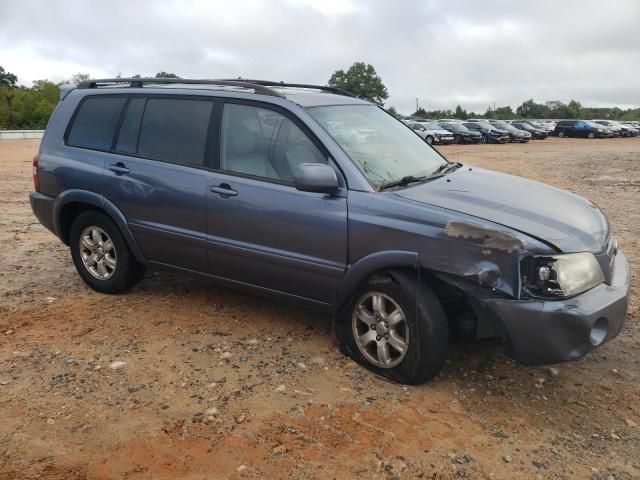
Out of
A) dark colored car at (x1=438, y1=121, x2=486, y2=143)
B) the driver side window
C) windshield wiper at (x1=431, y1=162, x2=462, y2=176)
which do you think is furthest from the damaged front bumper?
dark colored car at (x1=438, y1=121, x2=486, y2=143)

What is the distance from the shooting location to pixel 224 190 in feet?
14.0

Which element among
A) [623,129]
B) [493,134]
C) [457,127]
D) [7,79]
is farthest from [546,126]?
[7,79]

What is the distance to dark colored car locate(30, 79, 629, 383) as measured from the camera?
3.34 meters

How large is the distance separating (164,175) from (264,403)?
1986 millimetres

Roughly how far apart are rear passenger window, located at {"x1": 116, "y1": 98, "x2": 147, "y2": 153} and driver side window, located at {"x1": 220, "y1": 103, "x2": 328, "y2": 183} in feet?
2.97

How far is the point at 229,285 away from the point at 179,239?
1.71 feet

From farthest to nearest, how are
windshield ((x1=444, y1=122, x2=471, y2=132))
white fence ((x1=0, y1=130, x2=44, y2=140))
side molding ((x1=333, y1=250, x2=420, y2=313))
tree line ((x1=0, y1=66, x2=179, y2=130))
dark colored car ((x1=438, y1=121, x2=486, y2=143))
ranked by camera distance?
tree line ((x1=0, y1=66, x2=179, y2=130)), white fence ((x1=0, y1=130, x2=44, y2=140)), windshield ((x1=444, y1=122, x2=471, y2=132)), dark colored car ((x1=438, y1=121, x2=486, y2=143)), side molding ((x1=333, y1=250, x2=420, y2=313))

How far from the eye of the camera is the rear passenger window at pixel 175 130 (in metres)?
4.52

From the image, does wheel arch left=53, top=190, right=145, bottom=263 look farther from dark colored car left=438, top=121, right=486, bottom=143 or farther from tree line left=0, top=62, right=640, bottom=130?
tree line left=0, top=62, right=640, bottom=130

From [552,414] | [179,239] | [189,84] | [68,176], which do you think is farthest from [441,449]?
[68,176]

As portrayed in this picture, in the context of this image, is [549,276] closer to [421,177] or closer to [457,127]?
[421,177]

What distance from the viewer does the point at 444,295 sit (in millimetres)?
3670

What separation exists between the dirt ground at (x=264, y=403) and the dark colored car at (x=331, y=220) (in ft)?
1.14

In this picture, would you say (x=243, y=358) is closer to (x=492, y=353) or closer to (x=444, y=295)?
(x=444, y=295)
